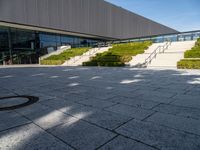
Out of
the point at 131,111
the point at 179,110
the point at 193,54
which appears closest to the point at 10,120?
the point at 131,111

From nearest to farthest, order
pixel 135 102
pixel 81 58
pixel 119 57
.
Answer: pixel 135 102
pixel 119 57
pixel 81 58

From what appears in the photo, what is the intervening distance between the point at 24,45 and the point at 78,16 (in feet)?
39.9

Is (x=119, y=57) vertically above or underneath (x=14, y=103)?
above

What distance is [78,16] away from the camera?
115 ft

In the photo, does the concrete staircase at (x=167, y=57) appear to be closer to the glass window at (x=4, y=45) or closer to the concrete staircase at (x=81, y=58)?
the concrete staircase at (x=81, y=58)

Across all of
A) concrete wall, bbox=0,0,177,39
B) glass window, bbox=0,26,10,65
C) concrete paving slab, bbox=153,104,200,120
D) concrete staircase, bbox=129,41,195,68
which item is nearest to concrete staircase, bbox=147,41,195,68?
concrete staircase, bbox=129,41,195,68

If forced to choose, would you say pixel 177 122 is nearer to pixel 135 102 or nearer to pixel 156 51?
pixel 135 102

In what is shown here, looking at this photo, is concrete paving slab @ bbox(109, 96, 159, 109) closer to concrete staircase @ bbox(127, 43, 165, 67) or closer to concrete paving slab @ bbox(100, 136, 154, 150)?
concrete paving slab @ bbox(100, 136, 154, 150)

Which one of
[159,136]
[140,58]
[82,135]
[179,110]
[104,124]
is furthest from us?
[140,58]

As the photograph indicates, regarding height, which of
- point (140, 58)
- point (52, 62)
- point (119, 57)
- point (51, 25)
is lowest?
point (52, 62)

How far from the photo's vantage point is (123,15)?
44.3 metres

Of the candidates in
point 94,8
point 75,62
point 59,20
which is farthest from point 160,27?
point 75,62

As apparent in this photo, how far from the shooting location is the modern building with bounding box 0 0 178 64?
2766 cm

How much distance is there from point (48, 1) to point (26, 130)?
3200 cm
